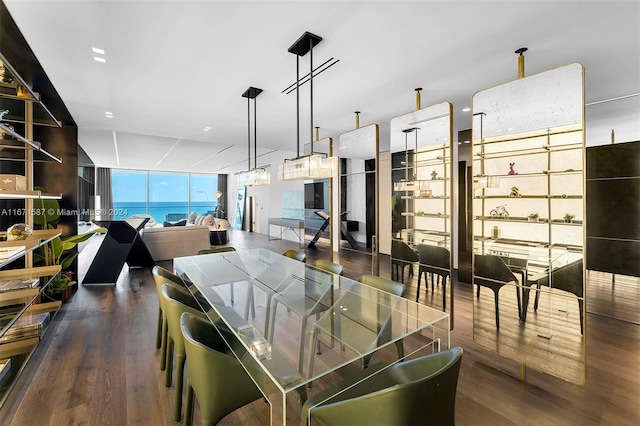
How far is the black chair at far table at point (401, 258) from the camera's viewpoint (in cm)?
339

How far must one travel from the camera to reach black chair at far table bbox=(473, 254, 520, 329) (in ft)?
8.00

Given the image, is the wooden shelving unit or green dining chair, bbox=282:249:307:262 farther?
green dining chair, bbox=282:249:307:262

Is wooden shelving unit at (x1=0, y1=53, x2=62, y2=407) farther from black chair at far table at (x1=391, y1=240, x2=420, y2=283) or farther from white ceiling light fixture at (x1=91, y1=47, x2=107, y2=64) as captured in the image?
black chair at far table at (x1=391, y1=240, x2=420, y2=283)

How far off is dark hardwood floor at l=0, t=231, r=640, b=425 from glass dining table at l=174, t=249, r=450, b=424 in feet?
2.06

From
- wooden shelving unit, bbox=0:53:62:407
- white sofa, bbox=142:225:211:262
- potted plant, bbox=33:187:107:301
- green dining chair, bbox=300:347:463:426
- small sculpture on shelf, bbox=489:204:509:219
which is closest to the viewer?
green dining chair, bbox=300:347:463:426

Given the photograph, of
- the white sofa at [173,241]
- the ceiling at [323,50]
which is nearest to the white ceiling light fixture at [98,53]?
the ceiling at [323,50]

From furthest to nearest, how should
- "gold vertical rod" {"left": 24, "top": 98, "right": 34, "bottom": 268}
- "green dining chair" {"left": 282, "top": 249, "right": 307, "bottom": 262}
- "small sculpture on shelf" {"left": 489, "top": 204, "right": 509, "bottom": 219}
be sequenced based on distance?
"green dining chair" {"left": 282, "top": 249, "right": 307, "bottom": 262} < "gold vertical rod" {"left": 24, "top": 98, "right": 34, "bottom": 268} < "small sculpture on shelf" {"left": 489, "top": 204, "right": 509, "bottom": 219}

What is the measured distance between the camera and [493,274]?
8.27 feet

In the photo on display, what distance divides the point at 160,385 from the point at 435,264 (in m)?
2.73

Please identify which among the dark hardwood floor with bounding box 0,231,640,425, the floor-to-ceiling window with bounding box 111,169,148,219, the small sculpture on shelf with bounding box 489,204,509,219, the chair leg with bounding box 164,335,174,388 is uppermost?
the floor-to-ceiling window with bounding box 111,169,148,219

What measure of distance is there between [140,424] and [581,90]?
141 inches

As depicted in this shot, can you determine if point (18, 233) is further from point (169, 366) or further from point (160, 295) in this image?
point (169, 366)

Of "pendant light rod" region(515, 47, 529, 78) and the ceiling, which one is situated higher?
the ceiling

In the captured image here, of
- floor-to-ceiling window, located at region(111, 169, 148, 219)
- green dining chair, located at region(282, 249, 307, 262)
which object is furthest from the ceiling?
floor-to-ceiling window, located at region(111, 169, 148, 219)
